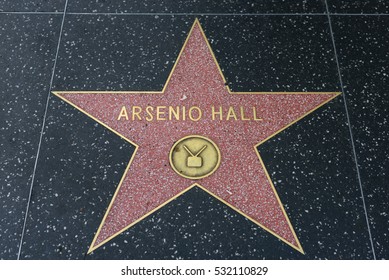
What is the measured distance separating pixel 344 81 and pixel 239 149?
50cm

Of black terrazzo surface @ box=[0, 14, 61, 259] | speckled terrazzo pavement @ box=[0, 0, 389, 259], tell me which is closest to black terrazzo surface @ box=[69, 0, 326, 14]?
speckled terrazzo pavement @ box=[0, 0, 389, 259]

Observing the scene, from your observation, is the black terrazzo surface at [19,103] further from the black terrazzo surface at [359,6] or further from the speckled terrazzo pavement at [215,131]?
the black terrazzo surface at [359,6]

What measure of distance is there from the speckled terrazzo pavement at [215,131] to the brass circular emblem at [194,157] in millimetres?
64

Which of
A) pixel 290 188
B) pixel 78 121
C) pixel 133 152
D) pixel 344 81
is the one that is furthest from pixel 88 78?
pixel 344 81

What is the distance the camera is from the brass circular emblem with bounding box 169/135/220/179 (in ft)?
4.39

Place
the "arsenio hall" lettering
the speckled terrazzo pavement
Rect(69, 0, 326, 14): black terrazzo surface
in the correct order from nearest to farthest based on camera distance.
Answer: the speckled terrazzo pavement → the "arsenio hall" lettering → Rect(69, 0, 326, 14): black terrazzo surface

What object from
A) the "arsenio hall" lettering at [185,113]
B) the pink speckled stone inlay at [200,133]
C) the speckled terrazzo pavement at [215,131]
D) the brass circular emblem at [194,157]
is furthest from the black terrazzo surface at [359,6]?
the brass circular emblem at [194,157]

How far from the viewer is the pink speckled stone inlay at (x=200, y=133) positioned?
4.23 feet

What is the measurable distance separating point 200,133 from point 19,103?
666mm

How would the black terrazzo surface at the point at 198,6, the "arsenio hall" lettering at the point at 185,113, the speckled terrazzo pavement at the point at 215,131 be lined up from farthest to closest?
1. the black terrazzo surface at the point at 198,6
2. the "arsenio hall" lettering at the point at 185,113
3. the speckled terrazzo pavement at the point at 215,131

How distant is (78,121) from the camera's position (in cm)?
142

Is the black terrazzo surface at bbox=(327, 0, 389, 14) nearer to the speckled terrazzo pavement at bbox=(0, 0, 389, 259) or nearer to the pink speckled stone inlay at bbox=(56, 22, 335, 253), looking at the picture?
the speckled terrazzo pavement at bbox=(0, 0, 389, 259)

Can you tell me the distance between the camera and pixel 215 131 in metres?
1.40

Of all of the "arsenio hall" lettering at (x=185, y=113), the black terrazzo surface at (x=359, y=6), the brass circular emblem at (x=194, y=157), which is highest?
the black terrazzo surface at (x=359, y=6)
